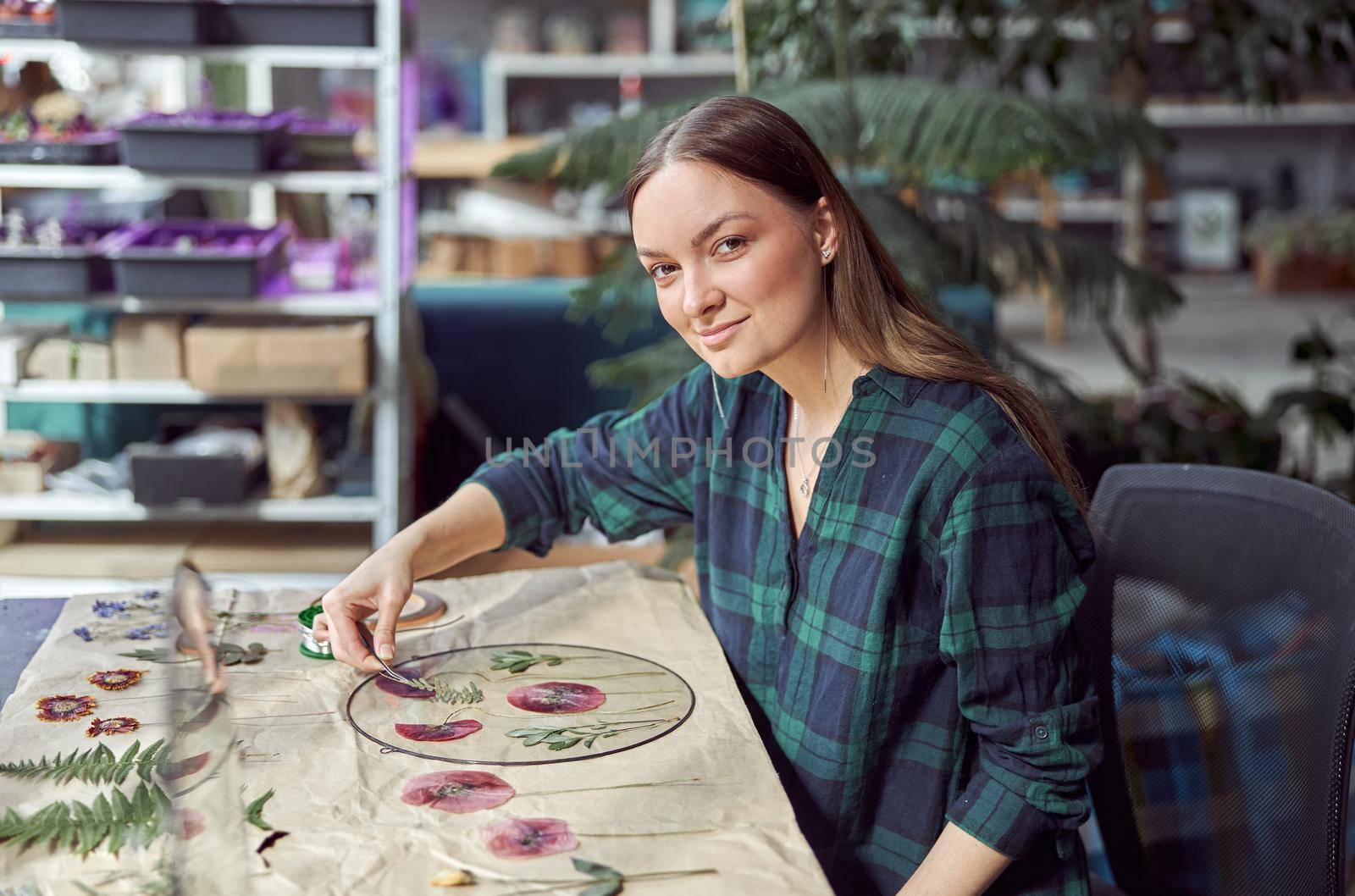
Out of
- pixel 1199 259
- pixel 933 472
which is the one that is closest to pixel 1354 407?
pixel 933 472

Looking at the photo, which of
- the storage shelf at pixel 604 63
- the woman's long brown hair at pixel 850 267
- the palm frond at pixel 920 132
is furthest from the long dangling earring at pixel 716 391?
the storage shelf at pixel 604 63

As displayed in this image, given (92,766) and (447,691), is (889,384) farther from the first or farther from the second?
(92,766)

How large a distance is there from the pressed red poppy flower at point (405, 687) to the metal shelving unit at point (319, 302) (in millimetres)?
1895

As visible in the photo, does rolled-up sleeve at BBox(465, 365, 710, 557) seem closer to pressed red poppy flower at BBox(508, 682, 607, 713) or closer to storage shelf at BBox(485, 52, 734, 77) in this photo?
pressed red poppy flower at BBox(508, 682, 607, 713)

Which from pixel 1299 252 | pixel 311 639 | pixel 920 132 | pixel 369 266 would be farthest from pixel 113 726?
pixel 1299 252

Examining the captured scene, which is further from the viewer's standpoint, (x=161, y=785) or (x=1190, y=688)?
(x=1190, y=688)

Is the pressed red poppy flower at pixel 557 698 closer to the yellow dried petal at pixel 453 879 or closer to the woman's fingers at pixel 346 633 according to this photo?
the woman's fingers at pixel 346 633

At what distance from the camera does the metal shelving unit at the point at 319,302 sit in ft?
9.05

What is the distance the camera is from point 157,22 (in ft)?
8.80

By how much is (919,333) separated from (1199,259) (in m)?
7.25

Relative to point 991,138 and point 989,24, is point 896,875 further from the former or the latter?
point 989,24

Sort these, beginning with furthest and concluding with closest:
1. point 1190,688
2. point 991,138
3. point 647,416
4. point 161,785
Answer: point 991,138 < point 647,416 < point 1190,688 < point 161,785

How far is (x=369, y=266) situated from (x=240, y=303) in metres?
0.56

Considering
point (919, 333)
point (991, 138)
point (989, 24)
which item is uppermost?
point (989, 24)
